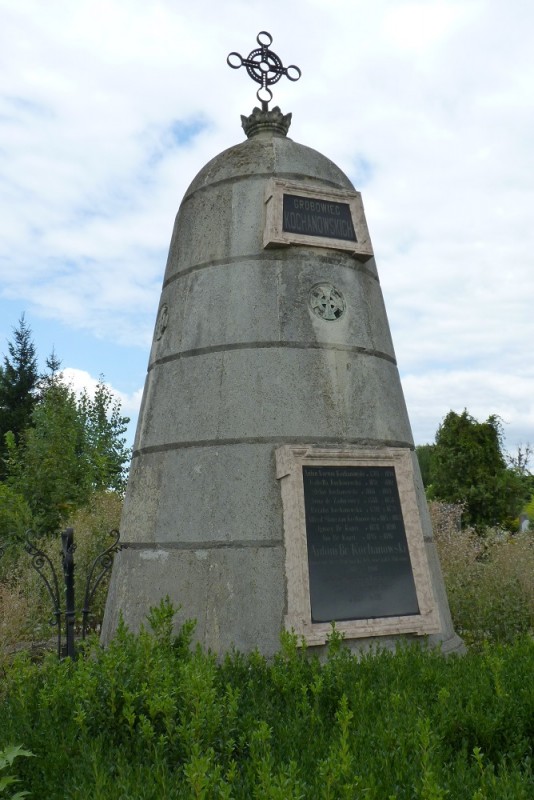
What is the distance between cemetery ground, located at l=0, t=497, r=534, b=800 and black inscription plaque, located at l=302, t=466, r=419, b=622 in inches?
28.8

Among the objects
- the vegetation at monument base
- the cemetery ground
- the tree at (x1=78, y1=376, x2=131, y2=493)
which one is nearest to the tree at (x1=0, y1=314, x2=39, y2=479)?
the tree at (x1=78, y1=376, x2=131, y2=493)

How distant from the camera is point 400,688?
341 centimetres

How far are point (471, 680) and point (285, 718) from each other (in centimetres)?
104

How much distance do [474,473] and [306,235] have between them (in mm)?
16155

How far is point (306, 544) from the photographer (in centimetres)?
483

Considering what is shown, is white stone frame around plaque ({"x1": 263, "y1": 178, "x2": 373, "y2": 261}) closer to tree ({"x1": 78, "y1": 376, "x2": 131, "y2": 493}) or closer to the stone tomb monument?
the stone tomb monument

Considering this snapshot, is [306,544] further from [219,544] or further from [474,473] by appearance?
[474,473]

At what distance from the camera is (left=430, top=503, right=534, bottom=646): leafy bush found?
7.61 metres

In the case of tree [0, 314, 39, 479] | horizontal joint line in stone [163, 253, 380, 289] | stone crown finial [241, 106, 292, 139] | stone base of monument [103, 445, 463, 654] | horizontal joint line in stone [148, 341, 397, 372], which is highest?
tree [0, 314, 39, 479]

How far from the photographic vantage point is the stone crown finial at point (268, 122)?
21.9 ft

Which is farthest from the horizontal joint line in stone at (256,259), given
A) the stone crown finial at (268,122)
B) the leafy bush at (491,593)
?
the leafy bush at (491,593)

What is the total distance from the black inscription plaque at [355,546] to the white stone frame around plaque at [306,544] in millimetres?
50

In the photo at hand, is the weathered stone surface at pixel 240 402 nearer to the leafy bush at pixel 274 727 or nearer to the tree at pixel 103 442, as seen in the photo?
the leafy bush at pixel 274 727

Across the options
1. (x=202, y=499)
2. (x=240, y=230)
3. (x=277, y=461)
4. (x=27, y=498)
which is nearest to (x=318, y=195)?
(x=240, y=230)
